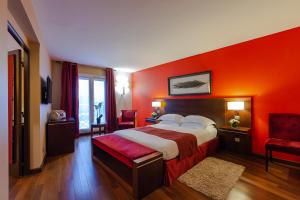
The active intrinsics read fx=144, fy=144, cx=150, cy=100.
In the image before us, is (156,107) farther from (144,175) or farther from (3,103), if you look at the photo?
(3,103)

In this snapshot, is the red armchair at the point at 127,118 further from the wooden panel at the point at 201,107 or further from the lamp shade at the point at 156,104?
the wooden panel at the point at 201,107

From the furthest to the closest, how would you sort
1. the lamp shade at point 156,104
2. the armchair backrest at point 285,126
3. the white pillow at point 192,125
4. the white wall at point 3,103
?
1. the lamp shade at point 156,104
2. the white pillow at point 192,125
3. the armchair backrest at point 285,126
4. the white wall at point 3,103

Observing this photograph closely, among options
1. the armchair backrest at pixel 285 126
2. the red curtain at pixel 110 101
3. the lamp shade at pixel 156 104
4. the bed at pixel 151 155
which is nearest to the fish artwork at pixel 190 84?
the bed at pixel 151 155

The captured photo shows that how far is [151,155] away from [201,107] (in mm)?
2359

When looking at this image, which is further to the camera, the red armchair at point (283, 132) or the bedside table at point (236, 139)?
the bedside table at point (236, 139)

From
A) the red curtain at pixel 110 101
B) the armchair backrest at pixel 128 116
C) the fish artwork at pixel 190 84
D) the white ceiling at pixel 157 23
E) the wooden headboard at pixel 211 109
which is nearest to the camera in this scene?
the white ceiling at pixel 157 23

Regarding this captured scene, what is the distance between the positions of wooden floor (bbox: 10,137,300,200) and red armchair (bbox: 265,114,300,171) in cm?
34

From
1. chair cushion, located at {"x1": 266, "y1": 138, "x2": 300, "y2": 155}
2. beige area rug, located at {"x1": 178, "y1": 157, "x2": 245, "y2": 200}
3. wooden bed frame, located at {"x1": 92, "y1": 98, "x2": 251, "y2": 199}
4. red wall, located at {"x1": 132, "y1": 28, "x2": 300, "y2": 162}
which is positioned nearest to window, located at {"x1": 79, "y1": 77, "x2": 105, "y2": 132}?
wooden bed frame, located at {"x1": 92, "y1": 98, "x2": 251, "y2": 199}

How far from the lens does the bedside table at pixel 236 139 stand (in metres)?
2.98

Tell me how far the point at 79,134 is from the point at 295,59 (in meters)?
6.00

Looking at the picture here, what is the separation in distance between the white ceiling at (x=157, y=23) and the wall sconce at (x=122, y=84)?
2.29 metres

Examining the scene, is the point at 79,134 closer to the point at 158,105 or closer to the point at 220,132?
the point at 158,105

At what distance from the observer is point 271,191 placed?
1949 millimetres

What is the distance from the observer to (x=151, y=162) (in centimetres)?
199
